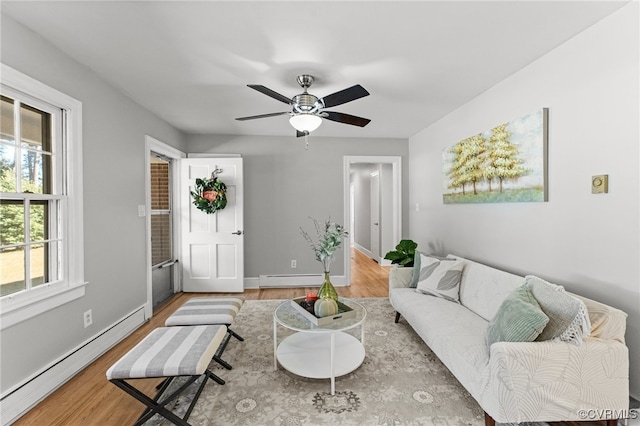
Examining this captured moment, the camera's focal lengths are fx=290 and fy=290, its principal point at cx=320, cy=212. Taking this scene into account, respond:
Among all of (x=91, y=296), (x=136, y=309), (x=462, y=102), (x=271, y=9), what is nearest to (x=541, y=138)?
(x=462, y=102)

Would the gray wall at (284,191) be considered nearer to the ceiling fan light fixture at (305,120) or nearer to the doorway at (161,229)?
the doorway at (161,229)

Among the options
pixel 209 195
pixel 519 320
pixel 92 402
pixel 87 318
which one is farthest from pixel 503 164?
pixel 87 318

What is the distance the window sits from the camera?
1794 mm

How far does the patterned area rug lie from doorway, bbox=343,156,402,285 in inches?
92.6

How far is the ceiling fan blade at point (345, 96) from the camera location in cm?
211

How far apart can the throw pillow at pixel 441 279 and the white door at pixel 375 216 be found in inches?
141

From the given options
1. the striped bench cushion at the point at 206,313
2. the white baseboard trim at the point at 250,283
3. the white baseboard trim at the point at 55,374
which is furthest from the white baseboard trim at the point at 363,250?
the white baseboard trim at the point at 55,374

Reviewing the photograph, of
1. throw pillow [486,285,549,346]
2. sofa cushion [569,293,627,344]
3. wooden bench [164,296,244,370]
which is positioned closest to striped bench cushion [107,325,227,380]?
wooden bench [164,296,244,370]

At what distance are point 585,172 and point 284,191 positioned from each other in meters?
3.54

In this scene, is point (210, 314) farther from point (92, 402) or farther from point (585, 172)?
point (585, 172)

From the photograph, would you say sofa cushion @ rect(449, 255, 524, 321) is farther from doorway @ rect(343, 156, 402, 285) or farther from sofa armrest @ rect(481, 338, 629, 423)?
doorway @ rect(343, 156, 402, 285)

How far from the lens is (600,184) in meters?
1.79

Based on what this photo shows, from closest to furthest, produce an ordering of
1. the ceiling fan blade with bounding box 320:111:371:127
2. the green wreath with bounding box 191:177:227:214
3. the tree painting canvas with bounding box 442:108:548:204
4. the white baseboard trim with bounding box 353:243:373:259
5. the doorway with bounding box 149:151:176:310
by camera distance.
→ the tree painting canvas with bounding box 442:108:548:204
the ceiling fan blade with bounding box 320:111:371:127
the doorway with bounding box 149:151:176:310
the green wreath with bounding box 191:177:227:214
the white baseboard trim with bounding box 353:243:373:259

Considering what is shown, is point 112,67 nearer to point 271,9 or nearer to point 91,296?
point 271,9
